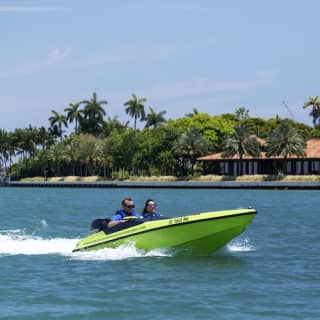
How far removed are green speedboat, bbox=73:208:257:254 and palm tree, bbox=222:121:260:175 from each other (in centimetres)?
8712

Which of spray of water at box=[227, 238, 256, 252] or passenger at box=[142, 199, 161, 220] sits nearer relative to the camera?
passenger at box=[142, 199, 161, 220]

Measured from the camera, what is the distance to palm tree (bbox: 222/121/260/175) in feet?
360

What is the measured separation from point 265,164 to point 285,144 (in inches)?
451

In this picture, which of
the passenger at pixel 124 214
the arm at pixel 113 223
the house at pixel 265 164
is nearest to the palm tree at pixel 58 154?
the house at pixel 265 164

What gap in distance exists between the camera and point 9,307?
16.1m

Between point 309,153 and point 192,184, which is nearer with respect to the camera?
point 309,153

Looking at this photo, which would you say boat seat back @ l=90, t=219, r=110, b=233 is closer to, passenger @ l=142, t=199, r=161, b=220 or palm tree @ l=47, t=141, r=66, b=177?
passenger @ l=142, t=199, r=161, b=220

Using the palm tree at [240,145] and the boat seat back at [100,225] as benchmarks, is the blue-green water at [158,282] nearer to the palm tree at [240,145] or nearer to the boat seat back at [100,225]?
the boat seat back at [100,225]

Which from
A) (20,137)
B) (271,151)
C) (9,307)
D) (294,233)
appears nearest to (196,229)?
(9,307)

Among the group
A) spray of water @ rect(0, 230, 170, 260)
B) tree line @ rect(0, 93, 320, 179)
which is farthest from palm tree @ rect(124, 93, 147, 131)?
spray of water @ rect(0, 230, 170, 260)

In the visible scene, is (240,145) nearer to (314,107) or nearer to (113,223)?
(314,107)

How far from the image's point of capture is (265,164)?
116500 millimetres

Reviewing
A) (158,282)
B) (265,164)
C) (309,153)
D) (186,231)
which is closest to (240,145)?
(265,164)

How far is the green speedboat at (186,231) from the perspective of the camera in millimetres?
22109
